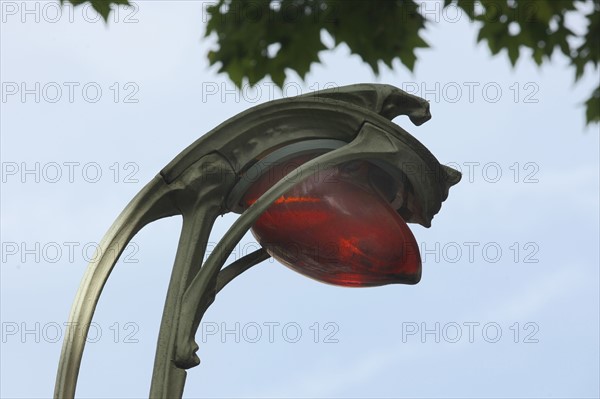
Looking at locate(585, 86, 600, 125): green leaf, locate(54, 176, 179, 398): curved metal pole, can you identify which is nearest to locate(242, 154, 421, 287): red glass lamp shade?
locate(54, 176, 179, 398): curved metal pole

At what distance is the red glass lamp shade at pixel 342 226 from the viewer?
798cm

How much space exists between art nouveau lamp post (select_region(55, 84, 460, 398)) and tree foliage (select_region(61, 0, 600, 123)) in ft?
0.91

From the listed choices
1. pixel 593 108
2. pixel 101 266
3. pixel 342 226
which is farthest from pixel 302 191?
pixel 593 108

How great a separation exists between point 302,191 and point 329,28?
2.47 ft

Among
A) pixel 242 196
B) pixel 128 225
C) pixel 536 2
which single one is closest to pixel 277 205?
pixel 242 196

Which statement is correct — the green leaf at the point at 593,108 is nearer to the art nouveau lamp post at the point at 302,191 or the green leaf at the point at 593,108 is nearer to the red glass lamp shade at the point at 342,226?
the art nouveau lamp post at the point at 302,191

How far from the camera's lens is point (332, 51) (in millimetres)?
7754

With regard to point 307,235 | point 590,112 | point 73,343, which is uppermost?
point 590,112

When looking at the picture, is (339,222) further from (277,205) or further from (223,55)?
(223,55)

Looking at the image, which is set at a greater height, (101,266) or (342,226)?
(342,226)

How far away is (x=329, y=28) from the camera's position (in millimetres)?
7734

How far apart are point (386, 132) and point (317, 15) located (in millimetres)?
631

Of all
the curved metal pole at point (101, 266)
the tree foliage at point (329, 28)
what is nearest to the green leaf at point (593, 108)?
the tree foliage at point (329, 28)

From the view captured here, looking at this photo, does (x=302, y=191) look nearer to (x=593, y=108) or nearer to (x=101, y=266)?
(x=101, y=266)
